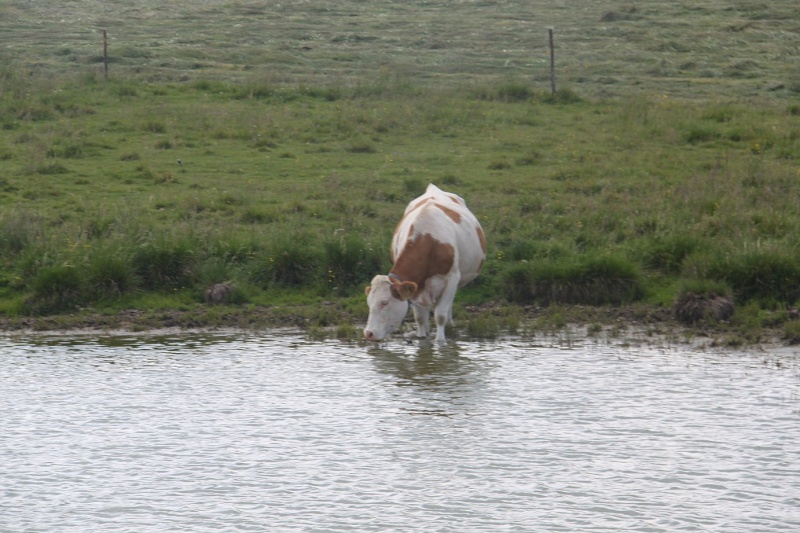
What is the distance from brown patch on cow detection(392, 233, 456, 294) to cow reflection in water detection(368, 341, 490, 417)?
69 cm

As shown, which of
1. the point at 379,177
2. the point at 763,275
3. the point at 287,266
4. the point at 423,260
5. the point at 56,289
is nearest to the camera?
the point at 423,260

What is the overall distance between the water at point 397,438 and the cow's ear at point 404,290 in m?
0.56

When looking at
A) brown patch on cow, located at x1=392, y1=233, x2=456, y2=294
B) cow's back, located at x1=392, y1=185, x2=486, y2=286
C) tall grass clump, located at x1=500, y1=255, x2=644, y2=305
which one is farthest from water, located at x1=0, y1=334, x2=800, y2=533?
tall grass clump, located at x1=500, y1=255, x2=644, y2=305

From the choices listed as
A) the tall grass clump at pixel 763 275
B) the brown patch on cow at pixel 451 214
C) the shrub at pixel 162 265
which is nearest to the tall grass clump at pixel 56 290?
the shrub at pixel 162 265

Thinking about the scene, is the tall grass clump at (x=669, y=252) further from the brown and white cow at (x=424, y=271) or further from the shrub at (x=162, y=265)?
the shrub at (x=162, y=265)

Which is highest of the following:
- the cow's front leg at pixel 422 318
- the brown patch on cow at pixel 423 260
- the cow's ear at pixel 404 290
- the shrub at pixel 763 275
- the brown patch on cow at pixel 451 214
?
the brown patch on cow at pixel 451 214

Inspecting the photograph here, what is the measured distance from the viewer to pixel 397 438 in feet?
27.3

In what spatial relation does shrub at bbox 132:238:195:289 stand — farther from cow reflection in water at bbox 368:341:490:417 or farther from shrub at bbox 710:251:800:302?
shrub at bbox 710:251:800:302

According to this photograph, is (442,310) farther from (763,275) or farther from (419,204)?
(763,275)

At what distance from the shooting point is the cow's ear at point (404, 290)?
36.1ft

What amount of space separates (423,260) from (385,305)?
610 millimetres

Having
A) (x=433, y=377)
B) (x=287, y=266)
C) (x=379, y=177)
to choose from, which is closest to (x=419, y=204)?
(x=287, y=266)

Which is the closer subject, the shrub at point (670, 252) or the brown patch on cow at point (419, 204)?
the brown patch on cow at point (419, 204)

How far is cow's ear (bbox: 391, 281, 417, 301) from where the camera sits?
11.0 metres
